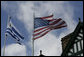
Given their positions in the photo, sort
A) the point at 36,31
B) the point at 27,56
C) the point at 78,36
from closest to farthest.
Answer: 1. the point at 27,56
2. the point at 36,31
3. the point at 78,36

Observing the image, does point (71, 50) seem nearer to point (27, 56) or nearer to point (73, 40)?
point (73, 40)

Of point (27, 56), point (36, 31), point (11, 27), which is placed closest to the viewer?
point (27, 56)

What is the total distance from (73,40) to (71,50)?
122 centimetres

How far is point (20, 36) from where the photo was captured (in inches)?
981

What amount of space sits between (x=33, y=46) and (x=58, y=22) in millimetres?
3905

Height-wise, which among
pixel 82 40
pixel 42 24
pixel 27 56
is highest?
pixel 42 24

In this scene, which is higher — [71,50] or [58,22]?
[58,22]

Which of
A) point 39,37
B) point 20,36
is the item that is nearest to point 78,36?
point 39,37

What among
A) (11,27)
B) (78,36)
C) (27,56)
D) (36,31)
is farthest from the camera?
(11,27)

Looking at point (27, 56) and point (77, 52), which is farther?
point (77, 52)

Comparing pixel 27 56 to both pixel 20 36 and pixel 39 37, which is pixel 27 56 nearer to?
pixel 39 37

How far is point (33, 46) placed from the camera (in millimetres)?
21078

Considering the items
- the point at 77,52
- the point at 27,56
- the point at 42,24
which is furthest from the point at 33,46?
the point at 77,52

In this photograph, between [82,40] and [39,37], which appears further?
[82,40]
